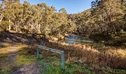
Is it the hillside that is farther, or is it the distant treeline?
the distant treeline

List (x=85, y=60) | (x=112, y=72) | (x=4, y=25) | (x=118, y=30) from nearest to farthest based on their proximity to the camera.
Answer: (x=112, y=72)
(x=85, y=60)
(x=4, y=25)
(x=118, y=30)

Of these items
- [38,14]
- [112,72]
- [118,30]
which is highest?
[38,14]

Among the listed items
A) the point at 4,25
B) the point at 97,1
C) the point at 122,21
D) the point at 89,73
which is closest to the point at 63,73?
the point at 89,73

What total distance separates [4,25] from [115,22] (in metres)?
26.9

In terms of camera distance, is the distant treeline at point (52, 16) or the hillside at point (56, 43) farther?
the distant treeline at point (52, 16)

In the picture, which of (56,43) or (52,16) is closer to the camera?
(56,43)

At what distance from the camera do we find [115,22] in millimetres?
37750

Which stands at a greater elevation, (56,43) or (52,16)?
(52,16)

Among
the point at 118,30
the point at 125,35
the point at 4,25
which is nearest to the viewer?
the point at 125,35

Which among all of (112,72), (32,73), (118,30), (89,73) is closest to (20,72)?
(32,73)

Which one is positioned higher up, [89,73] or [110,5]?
[110,5]

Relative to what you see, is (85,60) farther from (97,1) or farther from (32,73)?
(97,1)

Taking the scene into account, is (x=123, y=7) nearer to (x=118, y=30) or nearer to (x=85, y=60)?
(x=118, y=30)

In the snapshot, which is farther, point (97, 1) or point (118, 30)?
point (97, 1)
